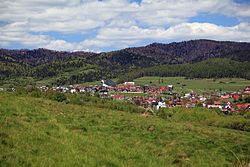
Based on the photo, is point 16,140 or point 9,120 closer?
point 16,140

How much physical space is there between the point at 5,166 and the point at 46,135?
171 inches

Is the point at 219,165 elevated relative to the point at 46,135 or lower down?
lower down

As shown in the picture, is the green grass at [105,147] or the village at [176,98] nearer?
the green grass at [105,147]

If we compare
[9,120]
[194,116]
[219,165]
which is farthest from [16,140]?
[194,116]

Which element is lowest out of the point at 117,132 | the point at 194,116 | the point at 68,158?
the point at 194,116

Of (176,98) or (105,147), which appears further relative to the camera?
(176,98)

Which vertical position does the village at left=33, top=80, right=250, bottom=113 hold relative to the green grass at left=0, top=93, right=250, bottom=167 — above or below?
below

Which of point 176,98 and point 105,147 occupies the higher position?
point 105,147

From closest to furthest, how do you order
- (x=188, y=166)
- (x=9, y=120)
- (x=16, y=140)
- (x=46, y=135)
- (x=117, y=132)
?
1. (x=16, y=140)
2. (x=188, y=166)
3. (x=46, y=135)
4. (x=9, y=120)
5. (x=117, y=132)

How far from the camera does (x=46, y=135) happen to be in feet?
40.7

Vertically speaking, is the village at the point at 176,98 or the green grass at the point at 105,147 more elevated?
the green grass at the point at 105,147

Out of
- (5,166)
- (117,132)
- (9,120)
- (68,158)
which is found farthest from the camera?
(117,132)

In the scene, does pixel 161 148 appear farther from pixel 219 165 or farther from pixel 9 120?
pixel 9 120

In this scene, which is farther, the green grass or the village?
the village
